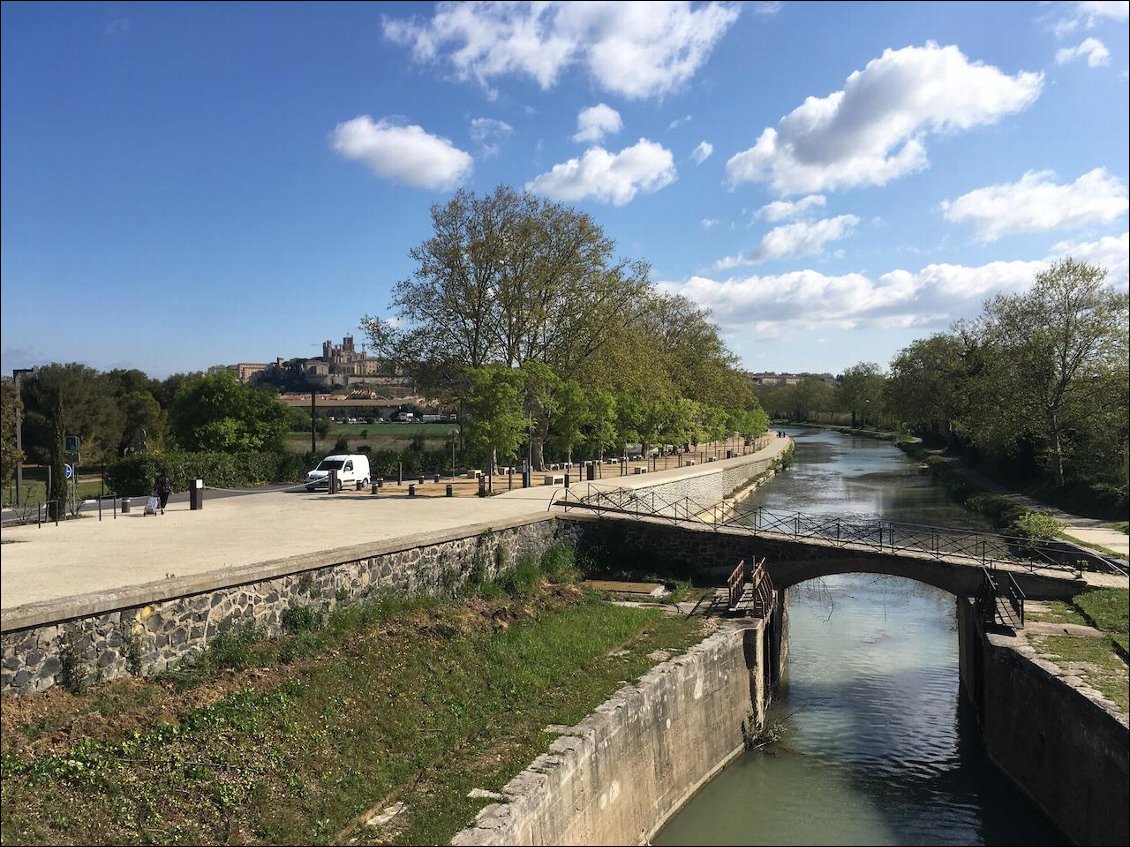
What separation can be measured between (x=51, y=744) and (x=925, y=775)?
1323 centimetres

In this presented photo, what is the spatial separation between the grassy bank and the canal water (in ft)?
9.30

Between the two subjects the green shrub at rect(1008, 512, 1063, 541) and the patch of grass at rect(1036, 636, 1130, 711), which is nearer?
the patch of grass at rect(1036, 636, 1130, 711)

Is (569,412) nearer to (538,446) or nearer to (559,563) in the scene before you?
(538,446)

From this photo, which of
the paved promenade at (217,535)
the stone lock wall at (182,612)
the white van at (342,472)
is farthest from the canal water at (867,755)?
the white van at (342,472)

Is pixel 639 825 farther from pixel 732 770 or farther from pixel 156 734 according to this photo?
pixel 156 734

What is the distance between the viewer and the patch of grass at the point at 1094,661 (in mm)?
10969

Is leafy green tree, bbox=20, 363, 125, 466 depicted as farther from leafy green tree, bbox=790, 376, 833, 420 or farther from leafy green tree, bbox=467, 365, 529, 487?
leafy green tree, bbox=790, 376, 833, 420

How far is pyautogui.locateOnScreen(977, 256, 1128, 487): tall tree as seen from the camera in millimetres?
19891

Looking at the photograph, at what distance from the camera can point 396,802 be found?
31.4ft

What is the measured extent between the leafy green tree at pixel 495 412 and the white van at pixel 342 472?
5705mm

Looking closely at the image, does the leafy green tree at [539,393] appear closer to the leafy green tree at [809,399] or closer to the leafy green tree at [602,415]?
the leafy green tree at [602,415]

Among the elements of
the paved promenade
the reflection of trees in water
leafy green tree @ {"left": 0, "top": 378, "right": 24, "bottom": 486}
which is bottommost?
the reflection of trees in water

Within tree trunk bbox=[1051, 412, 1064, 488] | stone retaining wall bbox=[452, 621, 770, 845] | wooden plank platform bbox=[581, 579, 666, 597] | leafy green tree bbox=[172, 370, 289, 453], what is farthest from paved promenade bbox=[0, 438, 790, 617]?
tree trunk bbox=[1051, 412, 1064, 488]

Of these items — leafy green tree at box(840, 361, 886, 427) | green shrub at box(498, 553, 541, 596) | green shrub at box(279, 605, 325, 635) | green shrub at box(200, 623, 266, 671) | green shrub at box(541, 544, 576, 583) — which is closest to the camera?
green shrub at box(200, 623, 266, 671)
